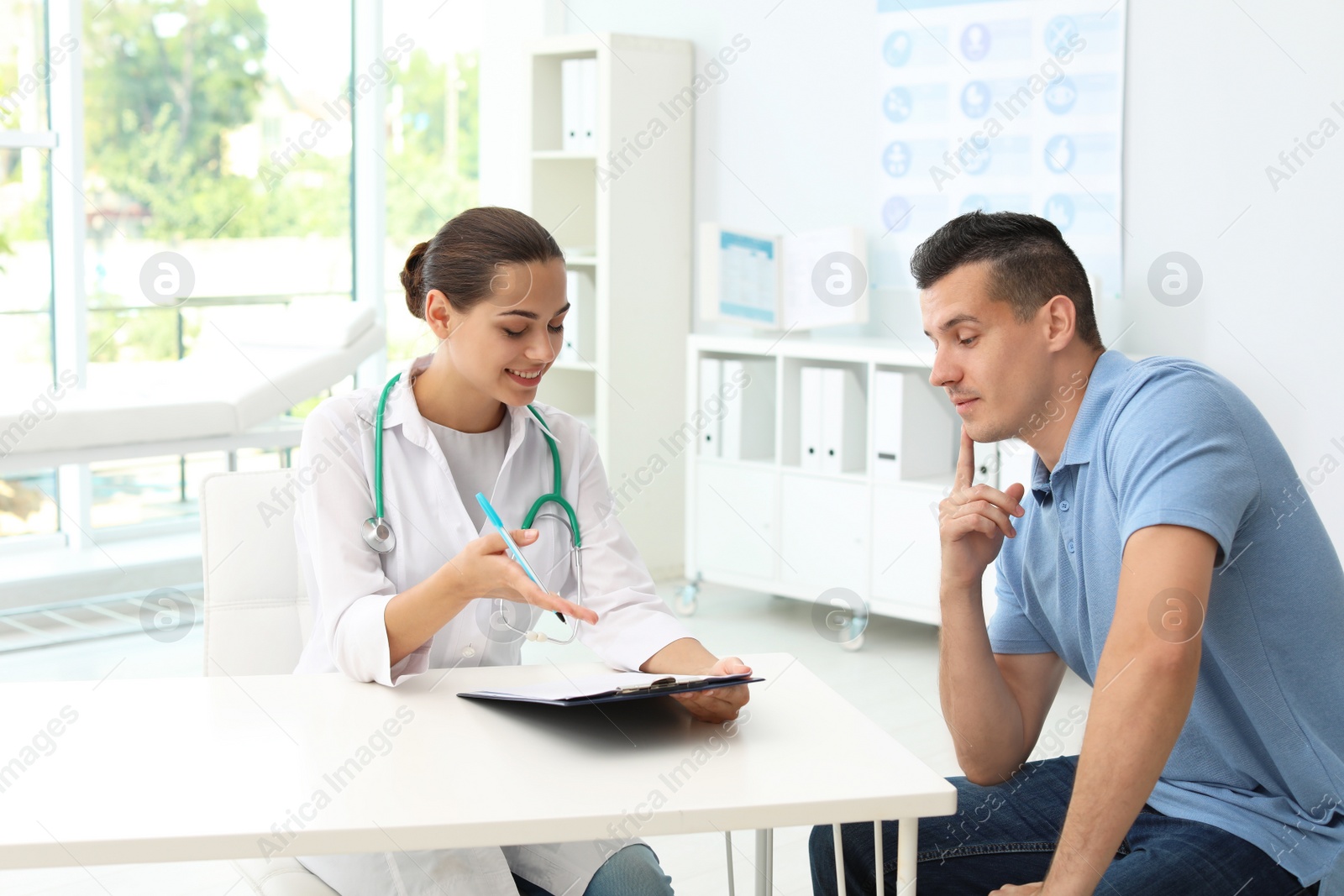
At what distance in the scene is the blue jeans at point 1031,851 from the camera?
1367 millimetres

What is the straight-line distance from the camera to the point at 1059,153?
3832mm

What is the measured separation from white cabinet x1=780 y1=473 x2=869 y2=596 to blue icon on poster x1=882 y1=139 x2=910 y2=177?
1.02 meters

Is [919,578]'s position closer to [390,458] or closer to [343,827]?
[390,458]

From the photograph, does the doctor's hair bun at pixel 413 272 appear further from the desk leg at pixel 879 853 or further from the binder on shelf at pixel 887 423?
the binder on shelf at pixel 887 423

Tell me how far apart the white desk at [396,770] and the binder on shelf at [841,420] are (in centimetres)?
256

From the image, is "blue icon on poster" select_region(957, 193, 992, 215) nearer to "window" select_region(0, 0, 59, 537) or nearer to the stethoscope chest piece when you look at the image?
the stethoscope chest piece

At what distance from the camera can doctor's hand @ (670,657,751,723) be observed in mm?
1394

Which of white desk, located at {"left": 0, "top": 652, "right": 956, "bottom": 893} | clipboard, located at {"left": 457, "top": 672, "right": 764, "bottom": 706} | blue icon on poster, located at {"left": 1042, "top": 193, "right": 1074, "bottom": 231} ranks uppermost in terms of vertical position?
blue icon on poster, located at {"left": 1042, "top": 193, "right": 1074, "bottom": 231}

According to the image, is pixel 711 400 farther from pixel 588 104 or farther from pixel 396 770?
pixel 396 770

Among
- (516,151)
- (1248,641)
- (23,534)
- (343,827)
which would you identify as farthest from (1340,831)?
(23,534)

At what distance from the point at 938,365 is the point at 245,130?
435 centimetres

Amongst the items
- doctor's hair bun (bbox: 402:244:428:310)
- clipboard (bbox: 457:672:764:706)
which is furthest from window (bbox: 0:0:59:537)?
clipboard (bbox: 457:672:764:706)

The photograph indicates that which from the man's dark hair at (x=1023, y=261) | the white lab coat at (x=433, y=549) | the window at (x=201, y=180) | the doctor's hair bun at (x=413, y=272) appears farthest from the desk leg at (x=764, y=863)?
the window at (x=201, y=180)

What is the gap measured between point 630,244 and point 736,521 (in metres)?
1.05
